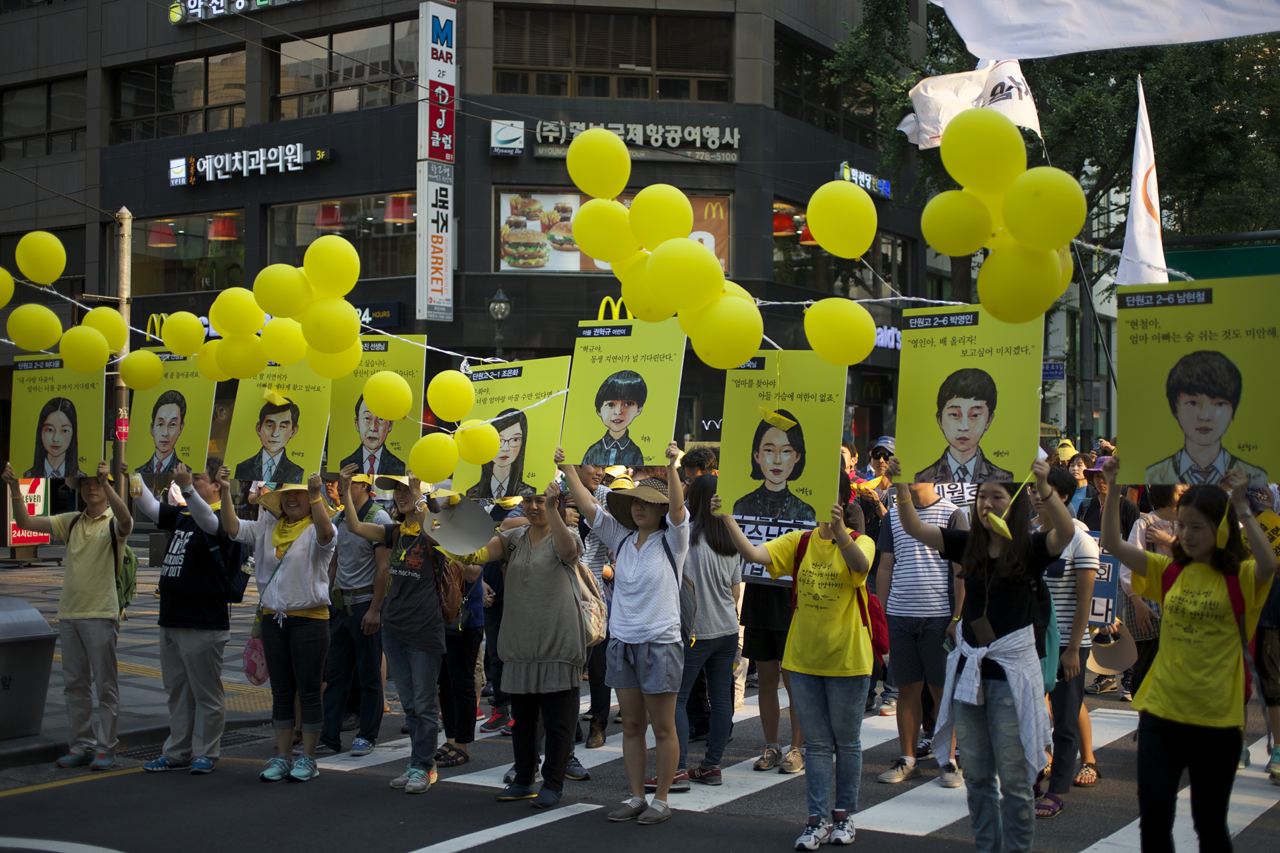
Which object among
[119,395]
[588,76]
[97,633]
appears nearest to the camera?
[97,633]

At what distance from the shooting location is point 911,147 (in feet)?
91.7

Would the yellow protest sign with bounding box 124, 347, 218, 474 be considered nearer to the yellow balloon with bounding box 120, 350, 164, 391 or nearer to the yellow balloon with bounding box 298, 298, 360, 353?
the yellow balloon with bounding box 120, 350, 164, 391

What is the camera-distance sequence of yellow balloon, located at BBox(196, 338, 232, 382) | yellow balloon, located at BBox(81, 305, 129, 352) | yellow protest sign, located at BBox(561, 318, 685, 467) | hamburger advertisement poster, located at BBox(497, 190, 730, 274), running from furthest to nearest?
hamburger advertisement poster, located at BBox(497, 190, 730, 274) < yellow balloon, located at BBox(81, 305, 129, 352) < yellow balloon, located at BBox(196, 338, 232, 382) < yellow protest sign, located at BBox(561, 318, 685, 467)

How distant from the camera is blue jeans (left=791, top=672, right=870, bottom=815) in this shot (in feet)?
19.0

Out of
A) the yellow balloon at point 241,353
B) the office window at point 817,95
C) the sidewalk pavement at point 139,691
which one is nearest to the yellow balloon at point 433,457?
the yellow balloon at point 241,353

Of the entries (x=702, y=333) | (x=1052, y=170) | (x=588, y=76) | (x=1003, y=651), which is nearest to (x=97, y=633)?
(x=702, y=333)

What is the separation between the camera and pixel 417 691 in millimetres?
7062

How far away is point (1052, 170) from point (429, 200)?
2041 centimetres

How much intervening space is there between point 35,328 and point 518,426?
11.9 ft

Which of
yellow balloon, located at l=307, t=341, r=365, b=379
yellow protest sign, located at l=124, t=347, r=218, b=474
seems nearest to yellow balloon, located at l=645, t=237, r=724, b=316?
yellow balloon, located at l=307, t=341, r=365, b=379

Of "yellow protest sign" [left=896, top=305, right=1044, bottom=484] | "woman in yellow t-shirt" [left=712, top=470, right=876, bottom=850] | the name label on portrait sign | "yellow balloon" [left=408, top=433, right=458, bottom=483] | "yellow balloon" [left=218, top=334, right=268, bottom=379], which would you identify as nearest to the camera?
"yellow protest sign" [left=896, top=305, right=1044, bottom=484]

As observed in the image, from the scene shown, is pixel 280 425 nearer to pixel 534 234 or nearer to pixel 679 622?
pixel 679 622

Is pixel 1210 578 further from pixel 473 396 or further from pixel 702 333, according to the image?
pixel 473 396

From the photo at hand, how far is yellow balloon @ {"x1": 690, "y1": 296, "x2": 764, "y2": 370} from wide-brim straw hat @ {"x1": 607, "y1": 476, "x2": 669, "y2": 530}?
115cm
